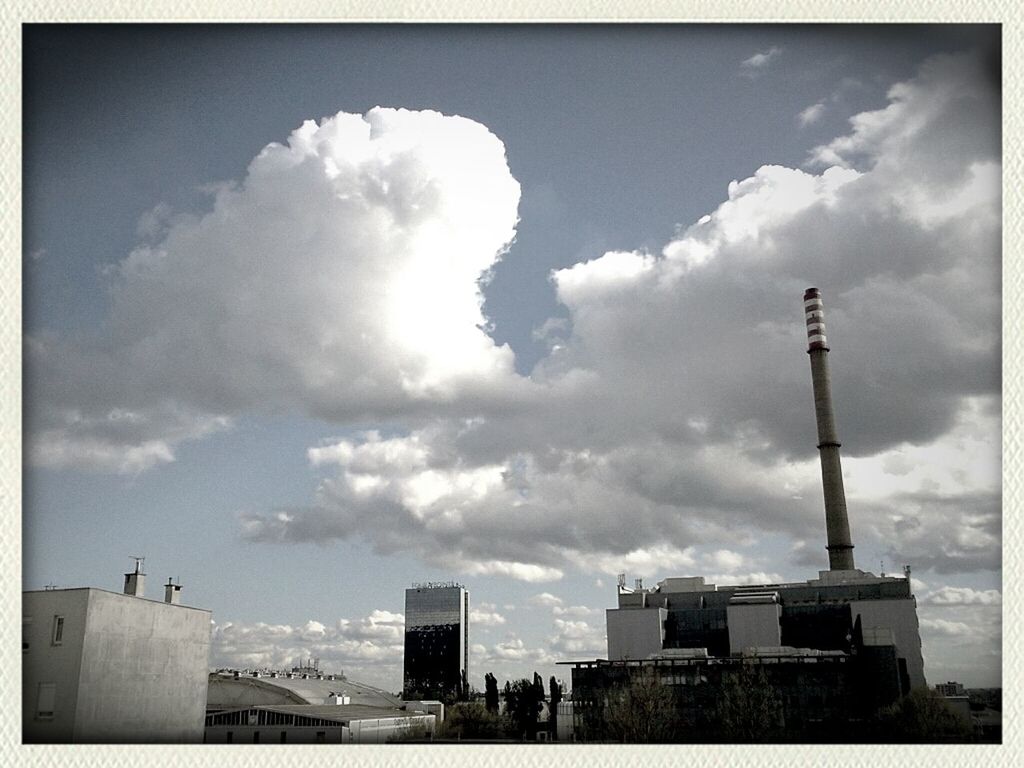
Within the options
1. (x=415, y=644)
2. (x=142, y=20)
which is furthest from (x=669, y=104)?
(x=415, y=644)

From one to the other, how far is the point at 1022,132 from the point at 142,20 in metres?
4.58

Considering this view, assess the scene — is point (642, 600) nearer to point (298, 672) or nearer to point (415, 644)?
point (298, 672)

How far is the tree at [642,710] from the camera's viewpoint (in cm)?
1028

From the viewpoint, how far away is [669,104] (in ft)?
20.8

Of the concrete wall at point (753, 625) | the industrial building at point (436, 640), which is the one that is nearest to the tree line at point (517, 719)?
the concrete wall at point (753, 625)

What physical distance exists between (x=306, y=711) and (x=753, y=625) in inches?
295

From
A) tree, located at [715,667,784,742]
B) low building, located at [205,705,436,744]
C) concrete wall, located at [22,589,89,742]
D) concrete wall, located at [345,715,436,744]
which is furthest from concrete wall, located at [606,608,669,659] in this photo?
concrete wall, located at [22,589,89,742]

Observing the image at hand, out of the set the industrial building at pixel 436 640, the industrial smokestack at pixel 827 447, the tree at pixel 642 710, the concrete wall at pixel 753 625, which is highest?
the industrial smokestack at pixel 827 447

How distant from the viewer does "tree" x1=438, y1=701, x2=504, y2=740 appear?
1139 centimetres

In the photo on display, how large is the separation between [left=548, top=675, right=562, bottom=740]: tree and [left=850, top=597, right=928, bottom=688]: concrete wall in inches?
197

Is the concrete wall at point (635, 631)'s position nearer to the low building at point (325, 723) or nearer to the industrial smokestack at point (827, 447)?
the industrial smokestack at point (827, 447)

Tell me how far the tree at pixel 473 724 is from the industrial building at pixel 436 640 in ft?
44.7

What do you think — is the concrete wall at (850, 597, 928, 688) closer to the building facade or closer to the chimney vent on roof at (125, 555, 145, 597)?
the building facade

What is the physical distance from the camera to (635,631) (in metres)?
15.8
